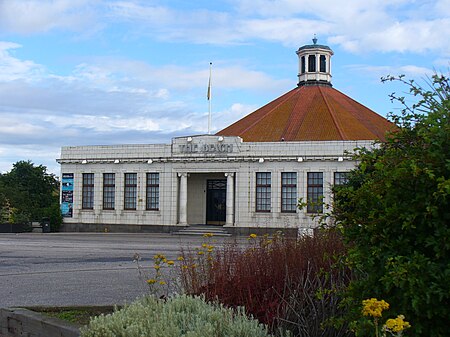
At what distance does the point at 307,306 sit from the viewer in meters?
6.20

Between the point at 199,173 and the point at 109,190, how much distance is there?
6250 millimetres

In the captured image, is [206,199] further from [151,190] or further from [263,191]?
[263,191]

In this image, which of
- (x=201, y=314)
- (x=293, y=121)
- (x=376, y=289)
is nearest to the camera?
(x=376, y=289)

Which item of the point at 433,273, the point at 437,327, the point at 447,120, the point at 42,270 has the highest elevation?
the point at 447,120

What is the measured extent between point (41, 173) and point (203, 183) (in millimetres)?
24280

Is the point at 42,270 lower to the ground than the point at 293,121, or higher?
lower

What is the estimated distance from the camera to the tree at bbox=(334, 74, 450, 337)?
11.9 feet

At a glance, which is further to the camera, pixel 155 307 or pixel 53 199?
pixel 53 199

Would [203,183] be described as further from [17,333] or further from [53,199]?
[17,333]

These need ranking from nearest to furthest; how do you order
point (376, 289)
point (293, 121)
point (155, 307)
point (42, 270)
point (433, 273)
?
point (433, 273) < point (376, 289) < point (155, 307) < point (42, 270) < point (293, 121)

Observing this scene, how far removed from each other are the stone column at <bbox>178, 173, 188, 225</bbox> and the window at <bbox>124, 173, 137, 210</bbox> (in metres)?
3.21

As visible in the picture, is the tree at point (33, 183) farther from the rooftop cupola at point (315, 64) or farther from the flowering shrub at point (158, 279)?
the flowering shrub at point (158, 279)

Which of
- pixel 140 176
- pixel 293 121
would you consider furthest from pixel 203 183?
pixel 293 121

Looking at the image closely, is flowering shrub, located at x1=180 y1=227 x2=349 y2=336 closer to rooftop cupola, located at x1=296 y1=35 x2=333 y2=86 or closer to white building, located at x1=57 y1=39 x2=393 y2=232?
white building, located at x1=57 y1=39 x2=393 y2=232
